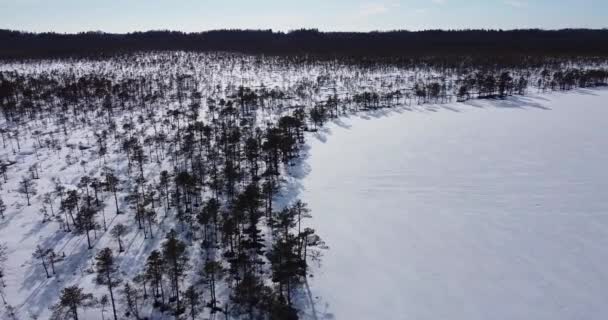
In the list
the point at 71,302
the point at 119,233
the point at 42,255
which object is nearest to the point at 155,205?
the point at 119,233

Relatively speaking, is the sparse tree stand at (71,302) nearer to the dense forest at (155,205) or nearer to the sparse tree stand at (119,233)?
the dense forest at (155,205)

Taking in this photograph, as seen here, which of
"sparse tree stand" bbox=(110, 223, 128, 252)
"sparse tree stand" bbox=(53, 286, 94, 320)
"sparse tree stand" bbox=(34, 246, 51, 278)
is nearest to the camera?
"sparse tree stand" bbox=(53, 286, 94, 320)

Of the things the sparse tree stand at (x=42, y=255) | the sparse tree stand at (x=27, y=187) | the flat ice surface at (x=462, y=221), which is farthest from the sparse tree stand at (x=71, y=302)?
the sparse tree stand at (x=27, y=187)

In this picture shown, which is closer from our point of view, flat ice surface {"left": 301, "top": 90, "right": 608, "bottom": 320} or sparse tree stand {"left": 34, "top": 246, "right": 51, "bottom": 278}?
flat ice surface {"left": 301, "top": 90, "right": 608, "bottom": 320}

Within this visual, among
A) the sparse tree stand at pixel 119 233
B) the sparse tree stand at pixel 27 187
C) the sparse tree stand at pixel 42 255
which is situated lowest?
the sparse tree stand at pixel 42 255

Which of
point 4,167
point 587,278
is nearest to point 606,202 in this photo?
point 587,278

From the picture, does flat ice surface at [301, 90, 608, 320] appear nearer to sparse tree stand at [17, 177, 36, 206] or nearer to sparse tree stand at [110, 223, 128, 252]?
sparse tree stand at [110, 223, 128, 252]

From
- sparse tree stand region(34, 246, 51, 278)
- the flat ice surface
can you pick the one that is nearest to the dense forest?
sparse tree stand region(34, 246, 51, 278)

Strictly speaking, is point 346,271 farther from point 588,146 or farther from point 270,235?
point 588,146
